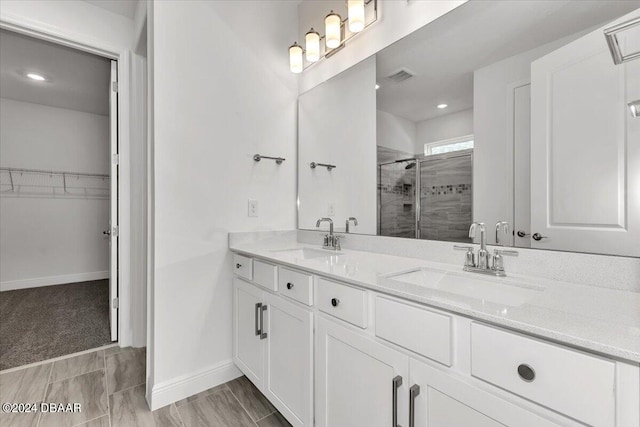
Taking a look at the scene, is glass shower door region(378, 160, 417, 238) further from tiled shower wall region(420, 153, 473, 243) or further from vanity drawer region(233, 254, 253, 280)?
vanity drawer region(233, 254, 253, 280)

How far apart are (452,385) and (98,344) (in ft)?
8.89

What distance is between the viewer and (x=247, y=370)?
5.69 ft

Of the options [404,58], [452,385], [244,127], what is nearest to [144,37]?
[244,127]

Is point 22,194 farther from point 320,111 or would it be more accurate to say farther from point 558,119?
point 558,119

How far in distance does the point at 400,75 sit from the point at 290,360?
5.16 ft

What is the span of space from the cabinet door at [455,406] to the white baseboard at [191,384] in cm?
139

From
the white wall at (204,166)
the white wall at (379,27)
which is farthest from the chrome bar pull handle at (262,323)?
the white wall at (379,27)

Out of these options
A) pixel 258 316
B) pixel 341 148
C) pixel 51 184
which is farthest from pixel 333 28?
pixel 51 184

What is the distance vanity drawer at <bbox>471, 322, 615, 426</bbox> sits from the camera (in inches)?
22.5

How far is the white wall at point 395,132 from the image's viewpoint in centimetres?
154

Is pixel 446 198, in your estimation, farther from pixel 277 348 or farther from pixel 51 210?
pixel 51 210

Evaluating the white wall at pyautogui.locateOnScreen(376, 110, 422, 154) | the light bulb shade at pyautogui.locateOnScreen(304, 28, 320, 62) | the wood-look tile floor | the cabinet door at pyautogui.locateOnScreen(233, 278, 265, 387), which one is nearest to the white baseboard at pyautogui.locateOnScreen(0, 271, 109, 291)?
the wood-look tile floor

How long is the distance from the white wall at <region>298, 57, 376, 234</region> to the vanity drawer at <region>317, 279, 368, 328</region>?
0.65m

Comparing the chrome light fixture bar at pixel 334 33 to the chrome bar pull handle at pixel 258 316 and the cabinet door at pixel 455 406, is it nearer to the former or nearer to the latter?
the chrome bar pull handle at pixel 258 316
